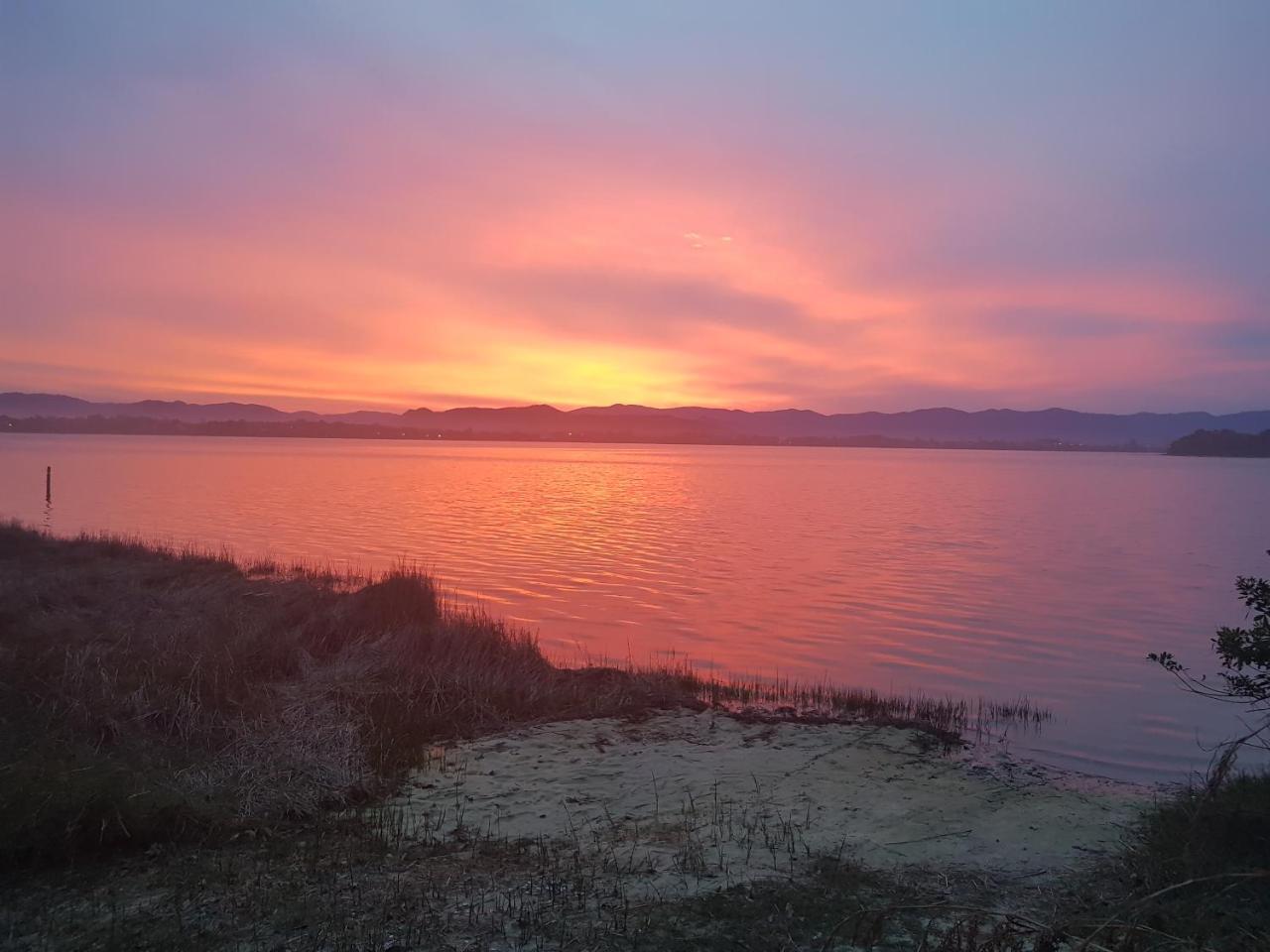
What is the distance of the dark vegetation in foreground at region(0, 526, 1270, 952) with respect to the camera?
504 centimetres

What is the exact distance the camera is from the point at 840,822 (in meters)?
7.52

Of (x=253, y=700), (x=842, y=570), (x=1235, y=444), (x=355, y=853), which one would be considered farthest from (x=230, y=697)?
(x=1235, y=444)

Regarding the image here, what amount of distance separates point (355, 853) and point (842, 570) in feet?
71.6

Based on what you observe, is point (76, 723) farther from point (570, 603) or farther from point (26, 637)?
point (570, 603)

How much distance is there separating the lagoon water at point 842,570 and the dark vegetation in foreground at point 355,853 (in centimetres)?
414

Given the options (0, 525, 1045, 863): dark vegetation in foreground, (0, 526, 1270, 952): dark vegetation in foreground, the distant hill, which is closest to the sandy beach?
(0, 526, 1270, 952): dark vegetation in foreground

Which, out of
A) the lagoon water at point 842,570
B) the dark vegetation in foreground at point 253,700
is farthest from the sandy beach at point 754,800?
the lagoon water at point 842,570

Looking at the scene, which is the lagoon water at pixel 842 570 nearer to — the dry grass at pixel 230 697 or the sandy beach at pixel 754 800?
the sandy beach at pixel 754 800

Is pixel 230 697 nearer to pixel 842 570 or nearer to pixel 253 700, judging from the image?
pixel 253 700

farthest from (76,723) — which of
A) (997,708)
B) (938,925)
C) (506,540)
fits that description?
(506,540)

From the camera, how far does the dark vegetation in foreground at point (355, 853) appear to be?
5.04 meters

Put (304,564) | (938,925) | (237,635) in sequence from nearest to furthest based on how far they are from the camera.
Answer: (938,925), (237,635), (304,564)

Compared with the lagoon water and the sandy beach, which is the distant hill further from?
the sandy beach

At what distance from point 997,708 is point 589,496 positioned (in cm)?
4391
